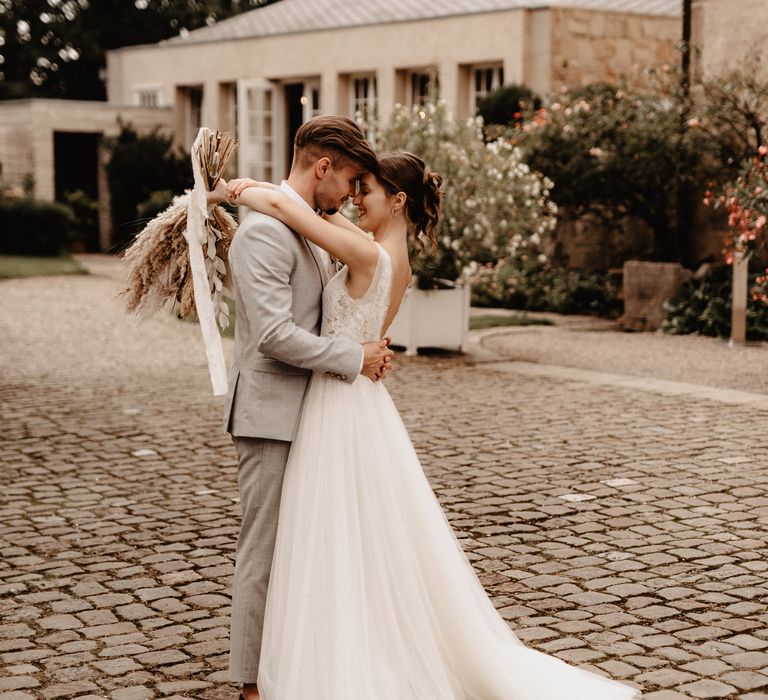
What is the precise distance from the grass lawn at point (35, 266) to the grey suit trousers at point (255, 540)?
60.5 ft

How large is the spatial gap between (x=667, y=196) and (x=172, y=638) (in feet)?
39.2

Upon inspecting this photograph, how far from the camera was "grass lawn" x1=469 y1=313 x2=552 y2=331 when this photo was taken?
15010mm

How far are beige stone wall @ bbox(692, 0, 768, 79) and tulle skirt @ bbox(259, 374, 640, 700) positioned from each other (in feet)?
39.8

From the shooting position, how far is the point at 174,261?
405cm

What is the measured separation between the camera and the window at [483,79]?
67.8ft

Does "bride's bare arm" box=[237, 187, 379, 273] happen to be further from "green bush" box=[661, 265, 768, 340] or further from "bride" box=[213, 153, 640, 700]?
"green bush" box=[661, 265, 768, 340]

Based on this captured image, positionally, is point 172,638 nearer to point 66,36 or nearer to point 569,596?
point 569,596

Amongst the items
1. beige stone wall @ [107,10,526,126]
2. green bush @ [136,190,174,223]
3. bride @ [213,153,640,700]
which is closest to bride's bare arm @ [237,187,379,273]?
bride @ [213,153,640,700]

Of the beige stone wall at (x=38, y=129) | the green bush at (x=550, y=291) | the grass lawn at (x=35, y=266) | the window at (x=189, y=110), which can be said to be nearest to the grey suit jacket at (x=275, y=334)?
the green bush at (x=550, y=291)

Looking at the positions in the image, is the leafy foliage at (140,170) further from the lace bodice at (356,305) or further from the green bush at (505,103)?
the lace bodice at (356,305)

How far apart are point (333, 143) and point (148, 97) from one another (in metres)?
26.1

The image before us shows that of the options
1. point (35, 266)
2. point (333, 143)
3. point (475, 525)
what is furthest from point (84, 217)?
point (333, 143)

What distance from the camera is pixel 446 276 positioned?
1208cm

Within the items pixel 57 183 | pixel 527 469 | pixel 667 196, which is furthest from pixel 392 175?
pixel 57 183
